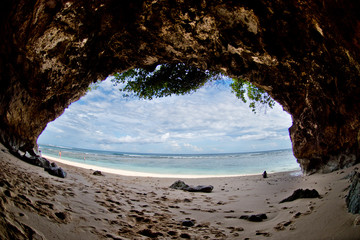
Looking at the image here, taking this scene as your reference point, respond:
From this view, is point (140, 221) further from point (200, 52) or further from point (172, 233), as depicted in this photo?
point (200, 52)

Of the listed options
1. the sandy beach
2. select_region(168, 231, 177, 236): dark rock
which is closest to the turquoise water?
the sandy beach

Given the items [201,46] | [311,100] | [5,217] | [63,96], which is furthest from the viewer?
[63,96]

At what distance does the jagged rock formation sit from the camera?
3699 mm

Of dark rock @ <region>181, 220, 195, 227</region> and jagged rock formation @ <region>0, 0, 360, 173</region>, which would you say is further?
jagged rock formation @ <region>0, 0, 360, 173</region>

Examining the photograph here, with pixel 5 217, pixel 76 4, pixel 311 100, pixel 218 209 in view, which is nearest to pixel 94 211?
pixel 5 217

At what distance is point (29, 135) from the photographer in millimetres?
6988

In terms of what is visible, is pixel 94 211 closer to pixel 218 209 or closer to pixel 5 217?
pixel 5 217

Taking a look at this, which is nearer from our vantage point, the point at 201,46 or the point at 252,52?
the point at 252,52

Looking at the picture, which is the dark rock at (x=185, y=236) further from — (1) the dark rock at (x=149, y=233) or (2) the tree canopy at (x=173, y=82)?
(2) the tree canopy at (x=173, y=82)

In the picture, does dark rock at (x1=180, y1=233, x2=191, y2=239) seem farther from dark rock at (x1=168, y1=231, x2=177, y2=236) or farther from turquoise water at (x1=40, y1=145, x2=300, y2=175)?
turquoise water at (x1=40, y1=145, x2=300, y2=175)

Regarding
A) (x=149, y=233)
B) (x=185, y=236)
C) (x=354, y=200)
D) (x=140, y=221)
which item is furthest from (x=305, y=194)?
(x=140, y=221)

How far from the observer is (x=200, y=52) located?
Answer: 666cm

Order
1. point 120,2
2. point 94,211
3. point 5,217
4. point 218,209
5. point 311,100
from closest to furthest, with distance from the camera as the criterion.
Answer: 1. point 5,217
2. point 94,211
3. point 218,209
4. point 120,2
5. point 311,100

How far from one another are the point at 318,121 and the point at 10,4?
9.27 meters
